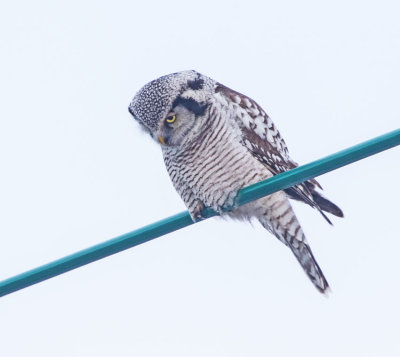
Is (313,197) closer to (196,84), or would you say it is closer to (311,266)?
(311,266)

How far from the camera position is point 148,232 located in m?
4.17

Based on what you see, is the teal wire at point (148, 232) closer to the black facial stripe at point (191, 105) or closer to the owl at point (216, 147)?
the owl at point (216, 147)

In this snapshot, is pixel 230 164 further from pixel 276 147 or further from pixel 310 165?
pixel 310 165

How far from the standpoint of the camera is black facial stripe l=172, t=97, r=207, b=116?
5898 millimetres

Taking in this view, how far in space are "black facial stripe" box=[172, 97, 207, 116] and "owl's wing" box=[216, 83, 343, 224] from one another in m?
0.27

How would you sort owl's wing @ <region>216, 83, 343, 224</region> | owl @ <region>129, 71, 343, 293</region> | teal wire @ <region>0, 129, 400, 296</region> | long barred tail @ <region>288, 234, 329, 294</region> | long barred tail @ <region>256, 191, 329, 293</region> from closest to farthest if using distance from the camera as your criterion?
teal wire @ <region>0, 129, 400, 296</region> < owl @ <region>129, 71, 343, 293</region> < owl's wing @ <region>216, 83, 343, 224</region> < long barred tail @ <region>256, 191, 329, 293</region> < long barred tail @ <region>288, 234, 329, 294</region>

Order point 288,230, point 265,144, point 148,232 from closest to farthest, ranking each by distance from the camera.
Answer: point 148,232
point 265,144
point 288,230

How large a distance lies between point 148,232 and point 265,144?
6.87ft

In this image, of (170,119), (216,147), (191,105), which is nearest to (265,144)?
(216,147)

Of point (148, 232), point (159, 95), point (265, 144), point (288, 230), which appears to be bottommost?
point (148, 232)

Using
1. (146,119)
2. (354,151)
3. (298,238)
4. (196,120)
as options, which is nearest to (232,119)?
(196,120)

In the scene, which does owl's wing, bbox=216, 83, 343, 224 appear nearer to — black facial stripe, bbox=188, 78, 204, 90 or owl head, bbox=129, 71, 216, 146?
black facial stripe, bbox=188, 78, 204, 90

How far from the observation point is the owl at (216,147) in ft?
19.1

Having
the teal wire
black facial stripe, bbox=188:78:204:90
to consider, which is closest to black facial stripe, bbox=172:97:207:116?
black facial stripe, bbox=188:78:204:90
